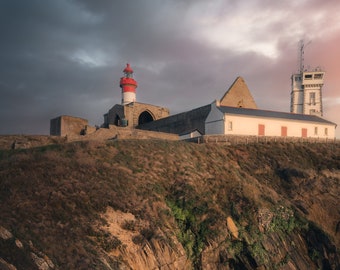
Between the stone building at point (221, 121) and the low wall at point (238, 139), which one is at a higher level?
the stone building at point (221, 121)

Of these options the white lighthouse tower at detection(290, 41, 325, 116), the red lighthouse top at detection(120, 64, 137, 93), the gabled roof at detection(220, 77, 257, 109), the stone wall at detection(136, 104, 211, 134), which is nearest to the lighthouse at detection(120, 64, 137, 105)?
the red lighthouse top at detection(120, 64, 137, 93)

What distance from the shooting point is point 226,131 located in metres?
42.2

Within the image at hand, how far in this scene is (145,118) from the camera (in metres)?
62.6

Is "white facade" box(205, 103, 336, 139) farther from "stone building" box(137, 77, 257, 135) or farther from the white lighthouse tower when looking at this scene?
the white lighthouse tower

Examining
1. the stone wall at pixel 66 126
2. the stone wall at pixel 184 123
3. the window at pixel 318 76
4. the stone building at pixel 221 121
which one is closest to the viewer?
the stone wall at pixel 66 126

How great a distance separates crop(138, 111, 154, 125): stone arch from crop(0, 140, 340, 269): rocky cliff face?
1106 inches

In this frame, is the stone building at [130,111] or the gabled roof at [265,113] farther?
the stone building at [130,111]

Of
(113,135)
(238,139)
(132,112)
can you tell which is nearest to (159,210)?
(113,135)

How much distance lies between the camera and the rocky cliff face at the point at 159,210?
54.5 feet

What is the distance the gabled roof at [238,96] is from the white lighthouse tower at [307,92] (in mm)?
14765

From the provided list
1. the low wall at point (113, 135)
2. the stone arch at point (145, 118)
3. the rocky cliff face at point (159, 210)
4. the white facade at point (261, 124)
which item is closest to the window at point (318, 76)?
the white facade at point (261, 124)

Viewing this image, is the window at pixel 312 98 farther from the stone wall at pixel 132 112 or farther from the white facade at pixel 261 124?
the stone wall at pixel 132 112

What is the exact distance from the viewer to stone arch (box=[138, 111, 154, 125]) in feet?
201

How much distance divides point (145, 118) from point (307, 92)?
1324 inches
